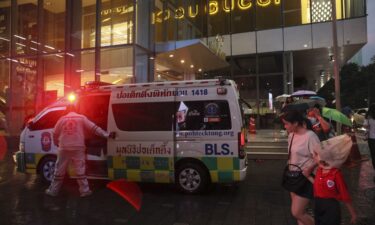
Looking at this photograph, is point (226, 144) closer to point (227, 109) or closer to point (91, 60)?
point (227, 109)

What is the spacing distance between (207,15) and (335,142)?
22916 millimetres

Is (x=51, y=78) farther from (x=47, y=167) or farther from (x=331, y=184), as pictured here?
(x=331, y=184)

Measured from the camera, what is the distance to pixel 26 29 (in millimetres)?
20219

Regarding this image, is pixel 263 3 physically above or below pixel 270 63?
above

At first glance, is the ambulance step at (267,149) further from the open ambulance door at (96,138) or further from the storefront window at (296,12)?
the storefront window at (296,12)

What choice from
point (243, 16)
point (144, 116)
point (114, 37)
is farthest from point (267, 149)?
point (243, 16)

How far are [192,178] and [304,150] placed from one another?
→ 3641mm

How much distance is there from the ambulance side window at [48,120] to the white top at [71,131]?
1.17 metres

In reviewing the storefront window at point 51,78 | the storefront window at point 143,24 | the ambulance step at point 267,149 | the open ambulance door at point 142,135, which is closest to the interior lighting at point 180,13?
the storefront window at point 143,24

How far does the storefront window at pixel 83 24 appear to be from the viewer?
1788 centimetres

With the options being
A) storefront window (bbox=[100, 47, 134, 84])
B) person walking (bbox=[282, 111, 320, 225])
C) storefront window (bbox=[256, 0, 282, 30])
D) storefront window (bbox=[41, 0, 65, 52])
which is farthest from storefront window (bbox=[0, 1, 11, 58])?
person walking (bbox=[282, 111, 320, 225])

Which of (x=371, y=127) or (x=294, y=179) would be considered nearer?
(x=294, y=179)

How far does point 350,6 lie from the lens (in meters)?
21.9

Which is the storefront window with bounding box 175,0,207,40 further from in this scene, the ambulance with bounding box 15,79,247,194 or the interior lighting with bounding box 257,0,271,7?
the ambulance with bounding box 15,79,247,194
